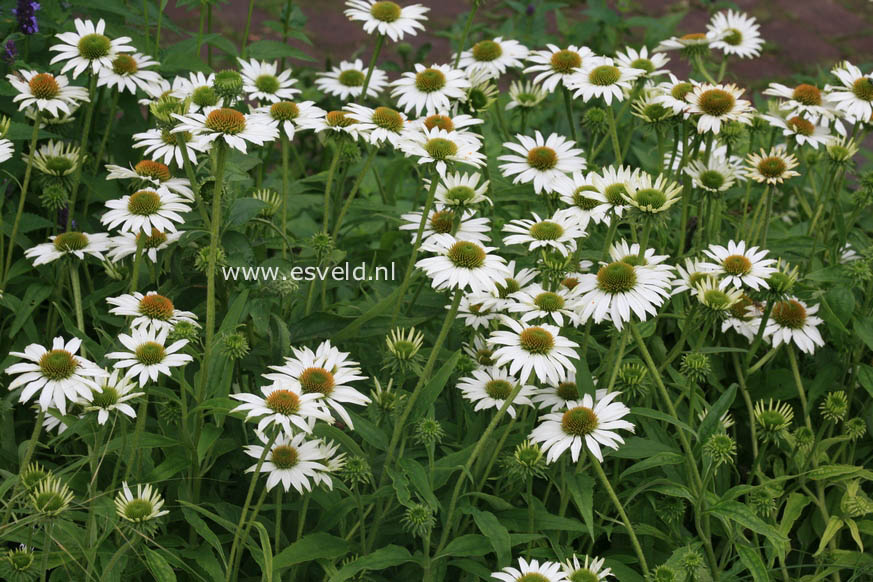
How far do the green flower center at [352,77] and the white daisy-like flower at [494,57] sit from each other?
43 cm

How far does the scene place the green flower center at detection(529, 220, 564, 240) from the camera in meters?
2.37

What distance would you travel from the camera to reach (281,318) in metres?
2.59

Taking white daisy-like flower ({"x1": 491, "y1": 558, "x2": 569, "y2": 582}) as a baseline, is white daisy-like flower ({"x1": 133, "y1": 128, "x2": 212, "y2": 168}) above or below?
above

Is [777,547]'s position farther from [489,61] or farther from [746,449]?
[489,61]

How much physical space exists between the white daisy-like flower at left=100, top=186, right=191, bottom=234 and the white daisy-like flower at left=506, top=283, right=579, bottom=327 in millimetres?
800

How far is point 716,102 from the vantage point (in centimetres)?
277

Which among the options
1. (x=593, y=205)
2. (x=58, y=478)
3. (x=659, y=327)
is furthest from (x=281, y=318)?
(x=659, y=327)

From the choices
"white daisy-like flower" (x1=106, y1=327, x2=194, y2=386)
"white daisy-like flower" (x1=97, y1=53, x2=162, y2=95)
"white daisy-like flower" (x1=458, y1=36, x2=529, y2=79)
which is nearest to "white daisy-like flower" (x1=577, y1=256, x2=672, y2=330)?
"white daisy-like flower" (x1=106, y1=327, x2=194, y2=386)

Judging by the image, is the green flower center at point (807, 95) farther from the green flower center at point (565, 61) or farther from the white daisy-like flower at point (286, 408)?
the white daisy-like flower at point (286, 408)

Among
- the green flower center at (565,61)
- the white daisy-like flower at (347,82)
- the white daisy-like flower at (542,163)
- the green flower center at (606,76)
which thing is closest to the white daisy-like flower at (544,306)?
the white daisy-like flower at (542,163)

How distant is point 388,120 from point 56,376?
1.06 meters

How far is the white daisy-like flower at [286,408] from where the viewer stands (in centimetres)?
184

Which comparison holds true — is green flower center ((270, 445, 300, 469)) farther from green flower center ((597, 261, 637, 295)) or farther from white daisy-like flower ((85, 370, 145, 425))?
green flower center ((597, 261, 637, 295))

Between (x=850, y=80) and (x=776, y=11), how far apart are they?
408cm
